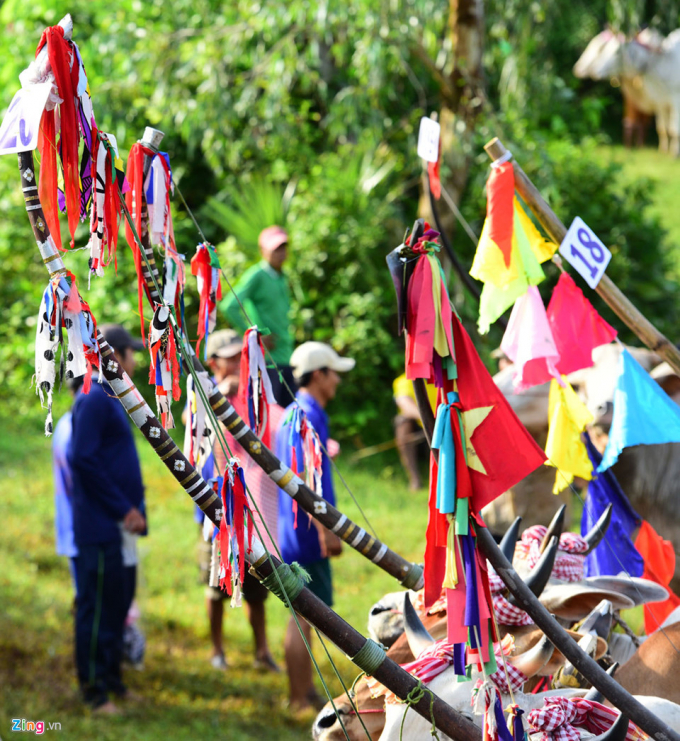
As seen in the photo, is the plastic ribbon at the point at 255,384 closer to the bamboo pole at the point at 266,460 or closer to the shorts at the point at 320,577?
the bamboo pole at the point at 266,460

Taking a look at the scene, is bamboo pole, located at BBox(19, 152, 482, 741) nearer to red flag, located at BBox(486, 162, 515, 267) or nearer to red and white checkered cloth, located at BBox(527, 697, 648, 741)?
red and white checkered cloth, located at BBox(527, 697, 648, 741)

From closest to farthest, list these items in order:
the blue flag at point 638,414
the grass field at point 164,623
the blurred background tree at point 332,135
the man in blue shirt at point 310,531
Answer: the blue flag at point 638,414 < the man in blue shirt at point 310,531 < the grass field at point 164,623 < the blurred background tree at point 332,135

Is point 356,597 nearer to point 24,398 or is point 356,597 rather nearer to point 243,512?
point 243,512

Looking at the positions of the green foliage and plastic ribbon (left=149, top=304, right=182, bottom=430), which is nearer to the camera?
plastic ribbon (left=149, top=304, right=182, bottom=430)

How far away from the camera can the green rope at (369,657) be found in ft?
5.74

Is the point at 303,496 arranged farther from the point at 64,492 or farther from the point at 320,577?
the point at 64,492

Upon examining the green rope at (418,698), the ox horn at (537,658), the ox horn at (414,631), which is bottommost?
the ox horn at (414,631)

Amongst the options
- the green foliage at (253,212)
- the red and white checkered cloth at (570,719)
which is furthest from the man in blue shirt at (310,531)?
the green foliage at (253,212)

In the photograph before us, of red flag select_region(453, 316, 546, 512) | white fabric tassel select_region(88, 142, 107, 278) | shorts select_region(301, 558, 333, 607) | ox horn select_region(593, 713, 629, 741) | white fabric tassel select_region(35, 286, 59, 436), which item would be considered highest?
white fabric tassel select_region(88, 142, 107, 278)

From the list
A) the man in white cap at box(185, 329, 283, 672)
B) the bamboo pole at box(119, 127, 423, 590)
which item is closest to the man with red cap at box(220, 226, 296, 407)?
the man in white cap at box(185, 329, 283, 672)

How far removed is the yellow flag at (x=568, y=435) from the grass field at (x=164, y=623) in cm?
203

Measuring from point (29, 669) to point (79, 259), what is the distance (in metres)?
4.82

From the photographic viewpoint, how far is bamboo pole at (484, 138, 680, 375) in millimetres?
2725

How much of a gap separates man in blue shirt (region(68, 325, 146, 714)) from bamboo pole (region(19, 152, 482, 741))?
2.37 metres
